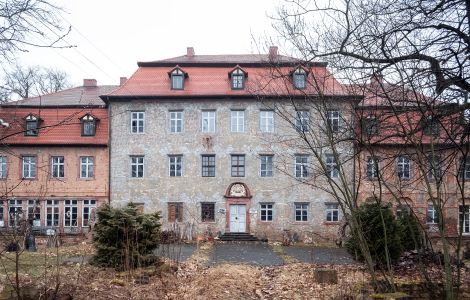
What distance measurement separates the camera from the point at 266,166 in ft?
90.1

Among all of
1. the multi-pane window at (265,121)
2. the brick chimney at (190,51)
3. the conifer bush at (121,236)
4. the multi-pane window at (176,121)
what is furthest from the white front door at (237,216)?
the conifer bush at (121,236)

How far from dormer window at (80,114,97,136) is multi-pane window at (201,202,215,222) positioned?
7784 mm

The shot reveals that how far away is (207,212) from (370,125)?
2047 cm

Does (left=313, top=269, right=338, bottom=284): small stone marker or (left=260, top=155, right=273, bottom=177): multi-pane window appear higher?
(left=260, top=155, right=273, bottom=177): multi-pane window

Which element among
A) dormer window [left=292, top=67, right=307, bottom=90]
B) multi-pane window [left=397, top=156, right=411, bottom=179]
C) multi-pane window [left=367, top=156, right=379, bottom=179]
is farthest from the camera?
dormer window [left=292, top=67, right=307, bottom=90]

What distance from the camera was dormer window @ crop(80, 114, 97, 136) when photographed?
2784 centimetres

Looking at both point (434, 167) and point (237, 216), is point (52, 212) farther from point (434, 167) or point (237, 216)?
point (434, 167)

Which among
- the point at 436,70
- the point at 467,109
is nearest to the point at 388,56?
the point at 436,70

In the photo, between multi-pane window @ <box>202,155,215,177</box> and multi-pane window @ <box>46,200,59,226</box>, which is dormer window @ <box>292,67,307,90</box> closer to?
multi-pane window @ <box>202,155,215,177</box>

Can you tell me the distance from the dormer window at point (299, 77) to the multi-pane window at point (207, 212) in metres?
18.1

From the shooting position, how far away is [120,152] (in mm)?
27500

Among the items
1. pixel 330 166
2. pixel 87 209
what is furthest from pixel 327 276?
pixel 87 209

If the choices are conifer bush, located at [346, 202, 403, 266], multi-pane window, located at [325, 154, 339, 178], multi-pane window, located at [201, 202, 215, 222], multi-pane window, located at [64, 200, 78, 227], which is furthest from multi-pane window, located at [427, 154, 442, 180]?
multi-pane window, located at [64, 200, 78, 227]

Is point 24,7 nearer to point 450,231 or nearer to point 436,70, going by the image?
point 436,70
